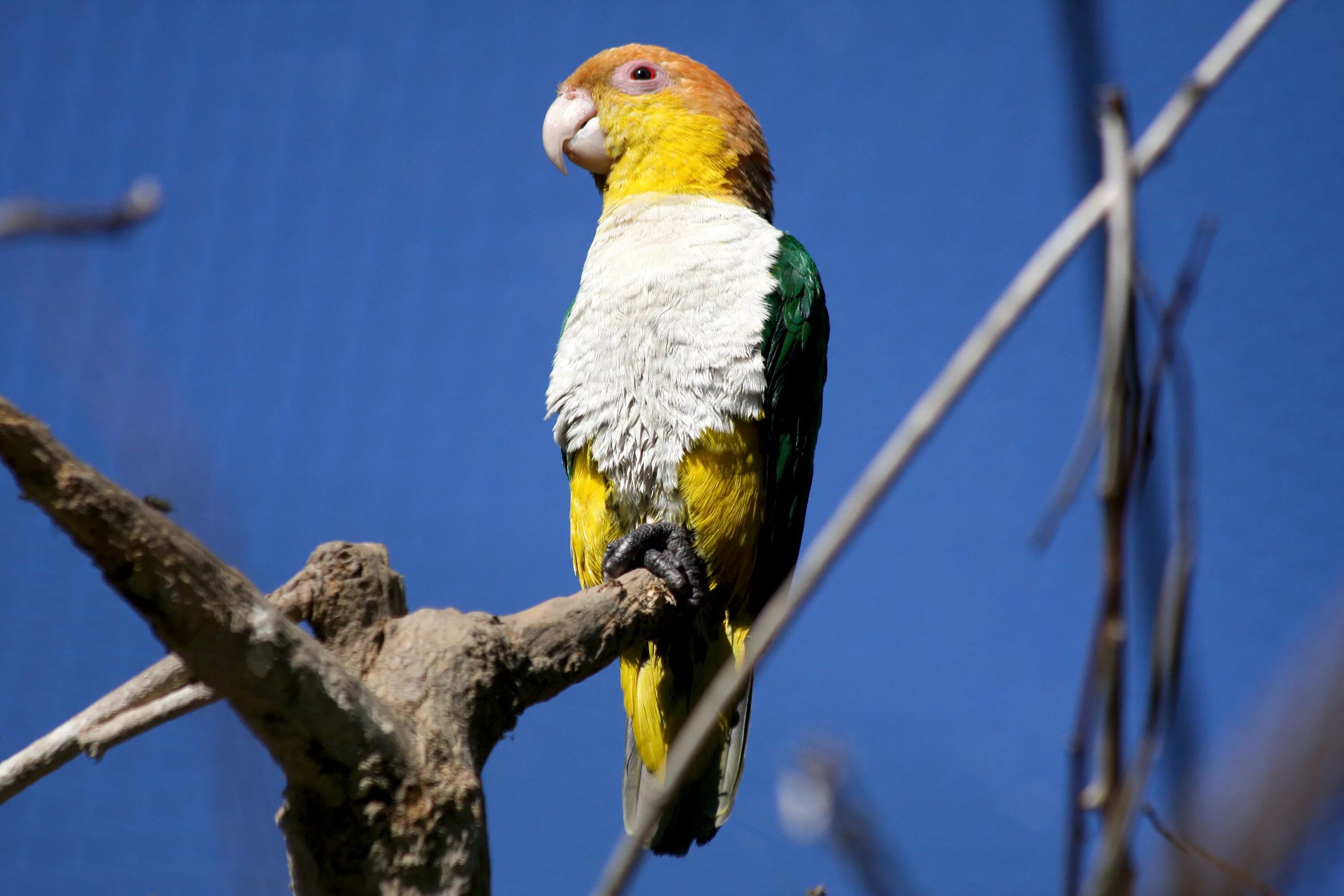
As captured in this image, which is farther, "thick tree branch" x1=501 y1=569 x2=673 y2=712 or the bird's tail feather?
the bird's tail feather

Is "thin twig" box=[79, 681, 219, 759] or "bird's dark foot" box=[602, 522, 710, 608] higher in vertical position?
"thin twig" box=[79, 681, 219, 759]

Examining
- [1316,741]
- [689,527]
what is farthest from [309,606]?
[1316,741]

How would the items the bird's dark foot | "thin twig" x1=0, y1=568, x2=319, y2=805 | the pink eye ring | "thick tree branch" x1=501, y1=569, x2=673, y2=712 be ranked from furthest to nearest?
the pink eye ring → the bird's dark foot → "thick tree branch" x1=501, y1=569, x2=673, y2=712 → "thin twig" x1=0, y1=568, x2=319, y2=805

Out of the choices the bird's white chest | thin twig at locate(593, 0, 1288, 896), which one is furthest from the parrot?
thin twig at locate(593, 0, 1288, 896)

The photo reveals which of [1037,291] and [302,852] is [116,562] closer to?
[302,852]

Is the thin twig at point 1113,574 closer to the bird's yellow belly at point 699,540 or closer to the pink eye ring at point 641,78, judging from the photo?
the bird's yellow belly at point 699,540

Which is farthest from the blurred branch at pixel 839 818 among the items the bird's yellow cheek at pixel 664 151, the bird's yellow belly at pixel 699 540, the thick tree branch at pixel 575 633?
the bird's yellow cheek at pixel 664 151

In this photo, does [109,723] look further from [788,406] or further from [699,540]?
[788,406]

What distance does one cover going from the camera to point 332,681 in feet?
4.20

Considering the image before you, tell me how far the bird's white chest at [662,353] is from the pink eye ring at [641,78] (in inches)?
20.4

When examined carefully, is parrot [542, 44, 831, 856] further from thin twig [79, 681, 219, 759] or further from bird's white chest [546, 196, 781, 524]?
thin twig [79, 681, 219, 759]

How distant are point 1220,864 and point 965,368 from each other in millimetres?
287

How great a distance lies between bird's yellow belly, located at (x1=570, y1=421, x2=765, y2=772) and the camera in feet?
7.86

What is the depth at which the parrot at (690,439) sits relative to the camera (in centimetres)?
239
